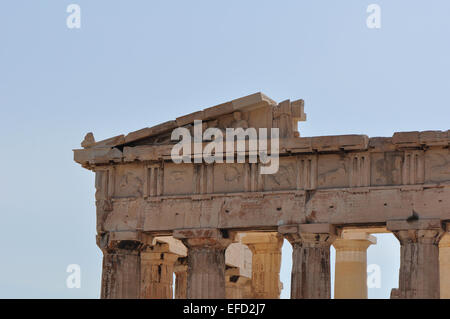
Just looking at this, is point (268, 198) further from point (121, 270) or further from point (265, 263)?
point (265, 263)

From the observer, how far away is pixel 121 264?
39.8 meters

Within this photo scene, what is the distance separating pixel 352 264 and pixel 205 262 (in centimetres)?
650

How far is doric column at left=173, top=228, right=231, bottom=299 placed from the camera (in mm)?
38781

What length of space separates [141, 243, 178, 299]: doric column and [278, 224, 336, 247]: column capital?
5772 mm

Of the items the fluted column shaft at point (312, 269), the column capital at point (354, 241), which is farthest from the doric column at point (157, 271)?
the fluted column shaft at point (312, 269)

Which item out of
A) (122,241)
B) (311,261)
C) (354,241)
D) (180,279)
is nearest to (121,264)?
(122,241)

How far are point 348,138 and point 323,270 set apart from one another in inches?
157

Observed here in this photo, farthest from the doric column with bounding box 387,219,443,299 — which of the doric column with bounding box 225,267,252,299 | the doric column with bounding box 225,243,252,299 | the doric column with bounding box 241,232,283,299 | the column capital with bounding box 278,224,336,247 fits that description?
the doric column with bounding box 225,267,252,299

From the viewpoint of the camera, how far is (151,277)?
42375mm

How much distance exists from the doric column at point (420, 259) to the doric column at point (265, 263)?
25.8 ft

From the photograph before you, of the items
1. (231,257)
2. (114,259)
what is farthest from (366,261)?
(114,259)
